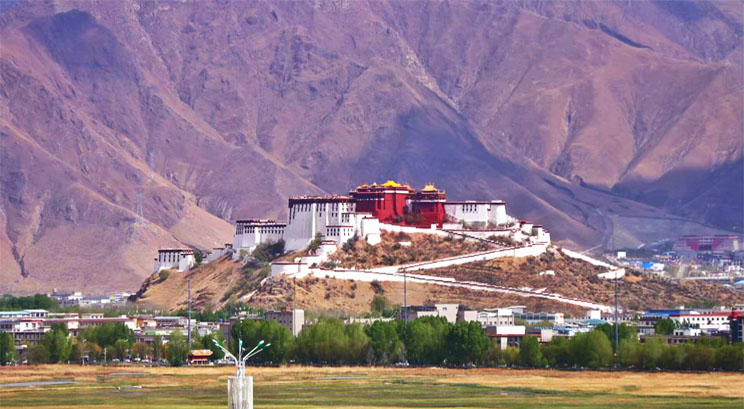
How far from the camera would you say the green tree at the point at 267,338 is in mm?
170375

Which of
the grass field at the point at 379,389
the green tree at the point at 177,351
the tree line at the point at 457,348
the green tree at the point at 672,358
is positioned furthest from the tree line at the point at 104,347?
the green tree at the point at 672,358

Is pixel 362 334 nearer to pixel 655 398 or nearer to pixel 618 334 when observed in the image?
pixel 618 334

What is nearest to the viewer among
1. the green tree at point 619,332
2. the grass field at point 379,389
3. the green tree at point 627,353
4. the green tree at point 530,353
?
the grass field at point 379,389

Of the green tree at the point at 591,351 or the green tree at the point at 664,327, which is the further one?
the green tree at the point at 664,327

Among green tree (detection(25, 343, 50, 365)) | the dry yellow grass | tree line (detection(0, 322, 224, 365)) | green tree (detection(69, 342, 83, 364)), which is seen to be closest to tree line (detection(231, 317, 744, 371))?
the dry yellow grass

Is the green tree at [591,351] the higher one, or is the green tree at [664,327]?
the green tree at [664,327]

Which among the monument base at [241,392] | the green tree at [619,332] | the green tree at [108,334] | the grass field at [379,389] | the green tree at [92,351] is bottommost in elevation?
the monument base at [241,392]

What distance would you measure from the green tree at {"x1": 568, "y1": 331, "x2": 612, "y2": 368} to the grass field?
19.0ft

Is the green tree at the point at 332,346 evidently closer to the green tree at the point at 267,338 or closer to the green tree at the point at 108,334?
the green tree at the point at 267,338

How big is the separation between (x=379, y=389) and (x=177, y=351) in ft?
147

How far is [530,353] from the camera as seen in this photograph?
162 metres

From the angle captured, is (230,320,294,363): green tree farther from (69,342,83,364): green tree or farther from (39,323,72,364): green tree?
(39,323,72,364): green tree

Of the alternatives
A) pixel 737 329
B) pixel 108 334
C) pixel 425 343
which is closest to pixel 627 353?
pixel 737 329

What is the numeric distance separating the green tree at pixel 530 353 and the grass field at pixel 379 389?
14.6 ft
